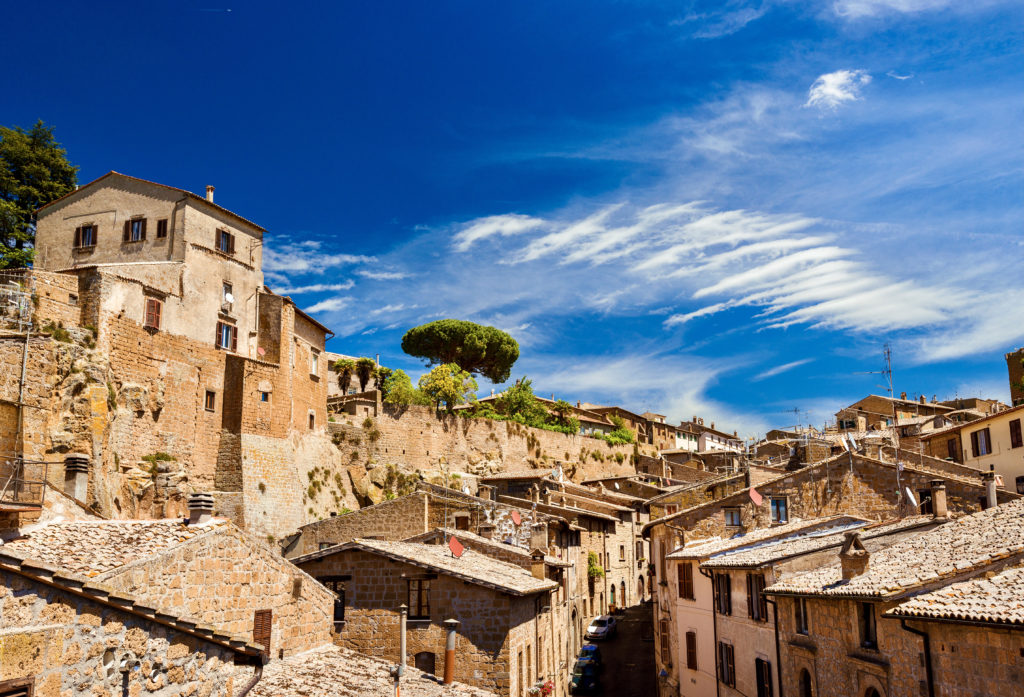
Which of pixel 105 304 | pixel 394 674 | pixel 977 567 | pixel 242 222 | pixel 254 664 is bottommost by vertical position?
pixel 394 674

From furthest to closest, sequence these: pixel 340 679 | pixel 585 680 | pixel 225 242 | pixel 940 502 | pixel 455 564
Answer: pixel 225 242
pixel 585 680
pixel 455 564
pixel 940 502
pixel 340 679

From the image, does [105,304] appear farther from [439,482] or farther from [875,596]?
[875,596]

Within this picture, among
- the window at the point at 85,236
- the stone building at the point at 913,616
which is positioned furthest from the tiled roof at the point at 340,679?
the window at the point at 85,236

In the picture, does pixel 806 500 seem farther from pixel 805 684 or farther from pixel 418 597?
pixel 418 597

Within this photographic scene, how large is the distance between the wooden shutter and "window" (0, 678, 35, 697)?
7102mm

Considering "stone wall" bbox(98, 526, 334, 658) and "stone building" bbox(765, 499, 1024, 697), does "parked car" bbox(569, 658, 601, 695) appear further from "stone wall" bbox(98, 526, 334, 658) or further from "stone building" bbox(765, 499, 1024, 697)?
"stone wall" bbox(98, 526, 334, 658)

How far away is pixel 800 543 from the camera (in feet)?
74.0

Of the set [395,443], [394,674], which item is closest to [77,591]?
[394,674]

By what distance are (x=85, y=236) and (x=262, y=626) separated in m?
36.3

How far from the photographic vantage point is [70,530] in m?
14.0

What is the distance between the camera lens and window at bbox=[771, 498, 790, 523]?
99.9ft

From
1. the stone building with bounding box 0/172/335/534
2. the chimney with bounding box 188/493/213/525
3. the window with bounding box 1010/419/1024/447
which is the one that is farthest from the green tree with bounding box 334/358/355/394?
the chimney with bounding box 188/493/213/525

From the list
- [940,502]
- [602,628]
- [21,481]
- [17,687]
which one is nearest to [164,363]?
[21,481]

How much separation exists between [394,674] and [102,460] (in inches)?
864
